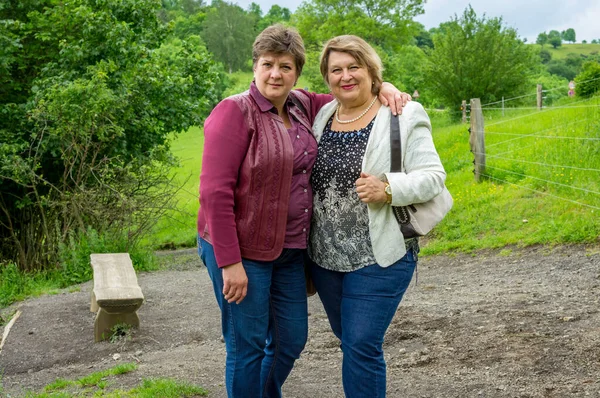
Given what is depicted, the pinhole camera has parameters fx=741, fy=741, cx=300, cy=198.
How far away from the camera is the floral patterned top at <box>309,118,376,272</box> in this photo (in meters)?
3.26

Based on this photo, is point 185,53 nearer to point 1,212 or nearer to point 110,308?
point 1,212

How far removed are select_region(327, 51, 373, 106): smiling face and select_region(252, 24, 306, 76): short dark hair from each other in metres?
0.16

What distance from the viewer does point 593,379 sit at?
4262 mm

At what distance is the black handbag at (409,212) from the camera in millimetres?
3240

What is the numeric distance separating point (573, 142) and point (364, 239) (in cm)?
843

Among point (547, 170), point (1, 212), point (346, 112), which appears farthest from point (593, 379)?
point (1, 212)

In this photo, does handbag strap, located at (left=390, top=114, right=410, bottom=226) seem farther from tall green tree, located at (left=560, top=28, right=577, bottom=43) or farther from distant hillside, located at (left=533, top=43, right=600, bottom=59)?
tall green tree, located at (left=560, top=28, right=577, bottom=43)

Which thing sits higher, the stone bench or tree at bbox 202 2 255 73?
tree at bbox 202 2 255 73

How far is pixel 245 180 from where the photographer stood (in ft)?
10.4

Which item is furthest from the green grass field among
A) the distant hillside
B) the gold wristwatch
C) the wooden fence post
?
the distant hillside

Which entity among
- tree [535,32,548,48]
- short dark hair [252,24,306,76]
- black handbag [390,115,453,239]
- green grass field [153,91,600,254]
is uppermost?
tree [535,32,548,48]

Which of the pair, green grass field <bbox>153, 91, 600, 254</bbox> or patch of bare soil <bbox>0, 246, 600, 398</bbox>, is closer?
patch of bare soil <bbox>0, 246, 600, 398</bbox>

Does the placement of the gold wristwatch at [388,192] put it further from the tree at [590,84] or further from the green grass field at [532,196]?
the tree at [590,84]

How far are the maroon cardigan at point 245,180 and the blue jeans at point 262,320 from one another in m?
0.12
